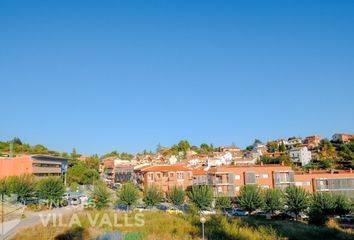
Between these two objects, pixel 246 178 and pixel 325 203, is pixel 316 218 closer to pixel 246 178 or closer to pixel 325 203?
pixel 325 203

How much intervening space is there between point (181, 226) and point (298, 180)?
2742 cm

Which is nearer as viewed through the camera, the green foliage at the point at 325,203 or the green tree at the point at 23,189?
the green foliage at the point at 325,203

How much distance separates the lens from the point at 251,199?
3073 centimetres

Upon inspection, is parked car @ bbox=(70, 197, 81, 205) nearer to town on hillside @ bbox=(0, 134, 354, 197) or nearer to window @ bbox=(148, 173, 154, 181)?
town on hillside @ bbox=(0, 134, 354, 197)

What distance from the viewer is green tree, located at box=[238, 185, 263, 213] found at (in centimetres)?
3062

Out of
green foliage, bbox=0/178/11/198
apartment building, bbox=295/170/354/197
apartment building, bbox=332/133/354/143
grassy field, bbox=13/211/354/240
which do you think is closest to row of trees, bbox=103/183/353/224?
apartment building, bbox=295/170/354/197

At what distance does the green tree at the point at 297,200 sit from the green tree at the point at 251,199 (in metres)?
2.62

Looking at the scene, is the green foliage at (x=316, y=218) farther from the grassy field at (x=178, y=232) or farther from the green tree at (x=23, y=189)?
the green tree at (x=23, y=189)

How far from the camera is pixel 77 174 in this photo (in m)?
63.2

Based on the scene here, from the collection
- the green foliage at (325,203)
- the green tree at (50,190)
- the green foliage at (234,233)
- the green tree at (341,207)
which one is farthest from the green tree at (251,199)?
the green tree at (50,190)

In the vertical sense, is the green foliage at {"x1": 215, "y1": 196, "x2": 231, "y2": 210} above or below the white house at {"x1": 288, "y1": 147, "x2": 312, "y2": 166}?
below

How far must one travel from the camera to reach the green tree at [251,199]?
30.6m

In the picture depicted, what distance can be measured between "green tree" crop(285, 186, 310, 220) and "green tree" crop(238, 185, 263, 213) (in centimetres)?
262

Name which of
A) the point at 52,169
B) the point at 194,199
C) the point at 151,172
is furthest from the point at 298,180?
the point at 52,169
